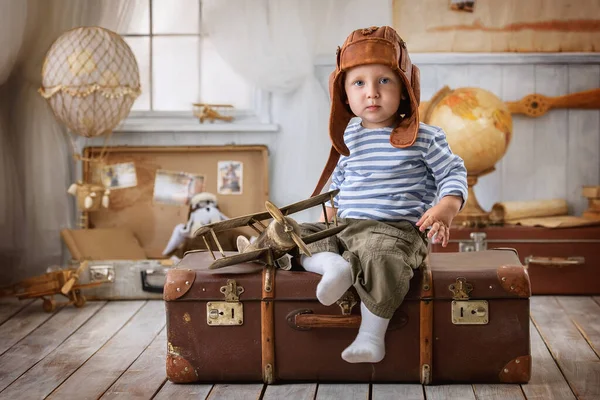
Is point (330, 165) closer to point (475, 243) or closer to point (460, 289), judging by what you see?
point (460, 289)

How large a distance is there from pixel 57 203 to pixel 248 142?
1054 mm

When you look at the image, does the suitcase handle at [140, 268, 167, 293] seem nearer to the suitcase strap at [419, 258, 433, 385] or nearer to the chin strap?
the chin strap

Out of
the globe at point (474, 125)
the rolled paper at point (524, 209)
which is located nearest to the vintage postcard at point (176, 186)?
the globe at point (474, 125)

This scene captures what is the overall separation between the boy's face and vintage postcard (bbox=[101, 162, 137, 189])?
2080 mm

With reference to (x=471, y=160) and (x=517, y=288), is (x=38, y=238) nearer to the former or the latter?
(x=471, y=160)

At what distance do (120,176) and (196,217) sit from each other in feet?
1.85

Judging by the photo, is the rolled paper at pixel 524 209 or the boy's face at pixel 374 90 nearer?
the boy's face at pixel 374 90

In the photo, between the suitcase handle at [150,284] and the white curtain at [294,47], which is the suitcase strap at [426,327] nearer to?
the suitcase handle at [150,284]

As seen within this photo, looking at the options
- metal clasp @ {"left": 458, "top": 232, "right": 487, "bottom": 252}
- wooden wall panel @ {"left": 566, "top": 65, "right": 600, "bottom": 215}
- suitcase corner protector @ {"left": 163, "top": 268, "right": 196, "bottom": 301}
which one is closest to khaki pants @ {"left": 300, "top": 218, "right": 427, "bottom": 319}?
suitcase corner protector @ {"left": 163, "top": 268, "right": 196, "bottom": 301}

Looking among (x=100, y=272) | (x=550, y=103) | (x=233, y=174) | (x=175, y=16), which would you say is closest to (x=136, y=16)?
(x=175, y=16)

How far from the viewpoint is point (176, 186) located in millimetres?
4410

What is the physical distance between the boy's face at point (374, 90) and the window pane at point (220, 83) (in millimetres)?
1847

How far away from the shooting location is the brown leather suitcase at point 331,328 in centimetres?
246

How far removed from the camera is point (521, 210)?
13.0ft
